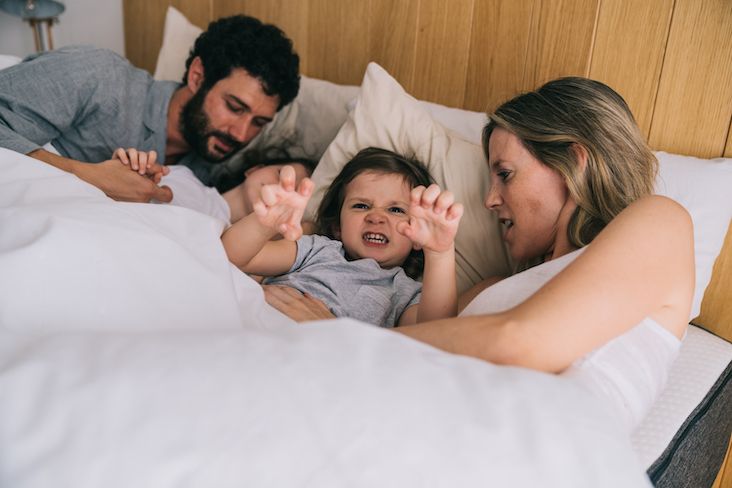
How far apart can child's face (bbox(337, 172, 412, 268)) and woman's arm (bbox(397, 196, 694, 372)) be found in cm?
57

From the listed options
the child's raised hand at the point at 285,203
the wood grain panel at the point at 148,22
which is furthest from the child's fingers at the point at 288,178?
the wood grain panel at the point at 148,22

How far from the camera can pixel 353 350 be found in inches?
20.9

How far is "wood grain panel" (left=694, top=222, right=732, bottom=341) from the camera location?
3.90 feet

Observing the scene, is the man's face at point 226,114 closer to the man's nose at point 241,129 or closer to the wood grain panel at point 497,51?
the man's nose at point 241,129

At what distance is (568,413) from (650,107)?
98cm

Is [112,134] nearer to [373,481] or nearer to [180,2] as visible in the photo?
[180,2]

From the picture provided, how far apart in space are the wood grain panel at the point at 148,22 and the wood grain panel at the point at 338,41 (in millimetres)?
642

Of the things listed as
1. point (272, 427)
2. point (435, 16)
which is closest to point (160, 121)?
point (435, 16)

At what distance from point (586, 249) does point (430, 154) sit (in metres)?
0.66

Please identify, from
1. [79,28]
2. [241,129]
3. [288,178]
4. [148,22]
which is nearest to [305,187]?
[288,178]

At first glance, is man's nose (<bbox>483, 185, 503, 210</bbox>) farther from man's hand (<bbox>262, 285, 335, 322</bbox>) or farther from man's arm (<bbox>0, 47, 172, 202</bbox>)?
man's arm (<bbox>0, 47, 172, 202</bbox>)

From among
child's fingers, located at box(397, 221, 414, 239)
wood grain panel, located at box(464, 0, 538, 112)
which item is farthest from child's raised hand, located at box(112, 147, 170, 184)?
wood grain panel, located at box(464, 0, 538, 112)

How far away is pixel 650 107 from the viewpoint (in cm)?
125

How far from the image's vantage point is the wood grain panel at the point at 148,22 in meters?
2.38
